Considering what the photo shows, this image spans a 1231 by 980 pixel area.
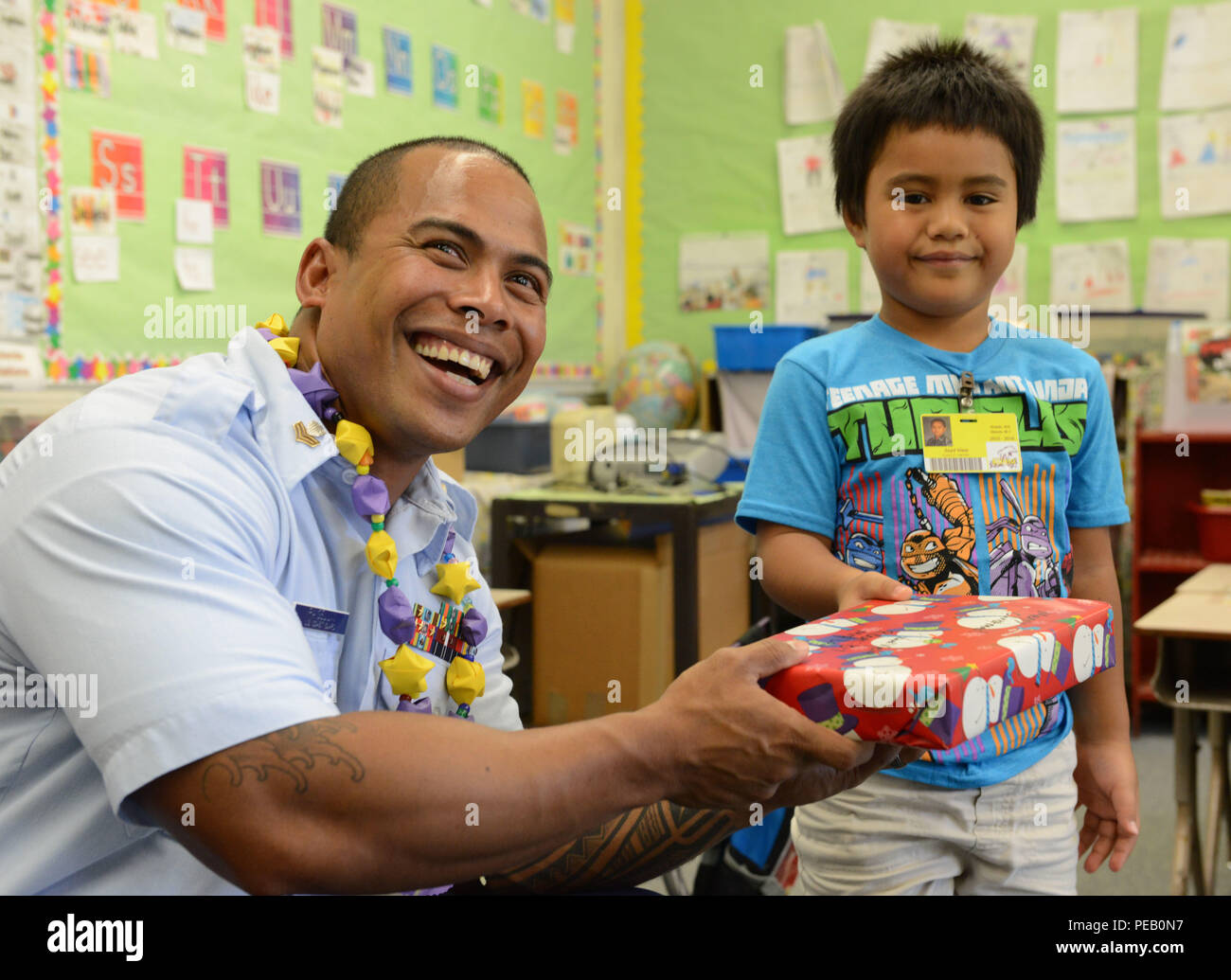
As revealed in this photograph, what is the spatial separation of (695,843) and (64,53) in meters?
2.69


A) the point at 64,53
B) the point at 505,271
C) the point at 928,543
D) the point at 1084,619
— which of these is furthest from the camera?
the point at 64,53

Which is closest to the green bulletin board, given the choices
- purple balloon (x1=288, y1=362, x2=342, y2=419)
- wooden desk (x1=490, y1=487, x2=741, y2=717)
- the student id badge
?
wooden desk (x1=490, y1=487, x2=741, y2=717)

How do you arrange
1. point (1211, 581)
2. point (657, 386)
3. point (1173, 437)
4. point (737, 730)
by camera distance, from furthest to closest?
point (657, 386) < point (1173, 437) < point (1211, 581) < point (737, 730)

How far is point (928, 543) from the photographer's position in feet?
4.16

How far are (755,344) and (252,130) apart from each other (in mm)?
2217

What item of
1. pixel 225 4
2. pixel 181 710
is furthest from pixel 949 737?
pixel 225 4

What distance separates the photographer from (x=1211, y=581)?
8.89 ft

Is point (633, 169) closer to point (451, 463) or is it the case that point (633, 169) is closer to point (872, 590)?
point (451, 463)

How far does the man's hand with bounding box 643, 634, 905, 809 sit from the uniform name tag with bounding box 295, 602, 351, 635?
1.05ft

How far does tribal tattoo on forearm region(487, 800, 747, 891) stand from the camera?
1.19 metres

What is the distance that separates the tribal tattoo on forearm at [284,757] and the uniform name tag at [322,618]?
246 millimetres

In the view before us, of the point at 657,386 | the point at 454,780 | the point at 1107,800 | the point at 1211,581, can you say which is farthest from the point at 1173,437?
the point at 454,780

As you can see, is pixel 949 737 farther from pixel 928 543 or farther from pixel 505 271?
pixel 505 271

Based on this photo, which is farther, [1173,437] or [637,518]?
[1173,437]
